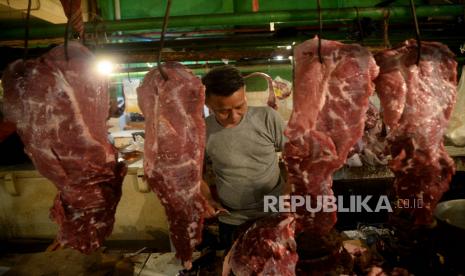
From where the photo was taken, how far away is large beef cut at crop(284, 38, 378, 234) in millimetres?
2342

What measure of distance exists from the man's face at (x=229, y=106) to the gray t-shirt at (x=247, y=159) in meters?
0.12

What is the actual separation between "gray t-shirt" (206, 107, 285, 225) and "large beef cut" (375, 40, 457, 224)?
173 cm

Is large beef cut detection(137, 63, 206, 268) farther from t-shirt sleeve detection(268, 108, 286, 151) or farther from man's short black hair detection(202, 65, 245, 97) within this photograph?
t-shirt sleeve detection(268, 108, 286, 151)

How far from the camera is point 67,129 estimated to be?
93.7 inches

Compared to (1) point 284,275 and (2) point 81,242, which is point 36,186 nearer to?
(2) point 81,242

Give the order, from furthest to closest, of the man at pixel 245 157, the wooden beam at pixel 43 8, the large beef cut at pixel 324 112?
the man at pixel 245 157, the wooden beam at pixel 43 8, the large beef cut at pixel 324 112

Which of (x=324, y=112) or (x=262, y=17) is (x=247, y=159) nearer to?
(x=324, y=112)

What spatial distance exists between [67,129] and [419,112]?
2487 millimetres

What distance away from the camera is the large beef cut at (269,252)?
2578mm

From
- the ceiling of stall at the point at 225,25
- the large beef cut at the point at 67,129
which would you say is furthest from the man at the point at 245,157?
the large beef cut at the point at 67,129

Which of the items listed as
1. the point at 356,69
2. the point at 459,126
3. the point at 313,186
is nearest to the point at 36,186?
the point at 313,186

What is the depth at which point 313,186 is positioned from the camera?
241 cm

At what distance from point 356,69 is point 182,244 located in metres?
1.75

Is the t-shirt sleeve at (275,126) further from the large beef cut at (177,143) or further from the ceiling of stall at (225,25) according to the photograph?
Result: the large beef cut at (177,143)
